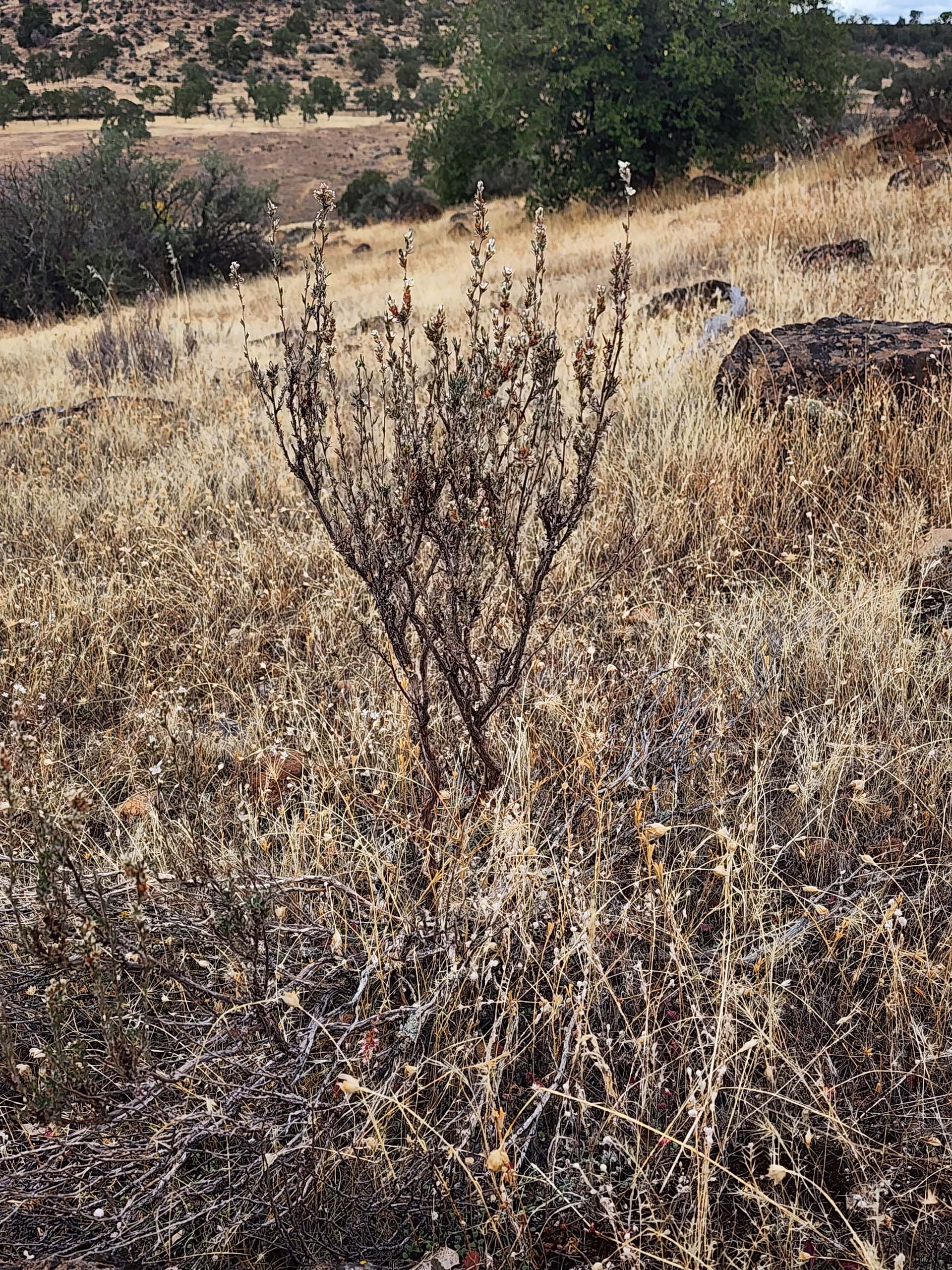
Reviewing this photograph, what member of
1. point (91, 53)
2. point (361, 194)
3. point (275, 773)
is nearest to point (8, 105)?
point (91, 53)

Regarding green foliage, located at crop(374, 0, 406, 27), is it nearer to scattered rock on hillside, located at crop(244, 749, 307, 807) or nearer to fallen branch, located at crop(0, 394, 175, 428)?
fallen branch, located at crop(0, 394, 175, 428)

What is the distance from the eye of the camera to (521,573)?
329 cm

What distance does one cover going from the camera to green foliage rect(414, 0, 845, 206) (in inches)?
528

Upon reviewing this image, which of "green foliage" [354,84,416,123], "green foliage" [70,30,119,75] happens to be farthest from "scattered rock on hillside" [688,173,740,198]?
"green foliage" [70,30,119,75]

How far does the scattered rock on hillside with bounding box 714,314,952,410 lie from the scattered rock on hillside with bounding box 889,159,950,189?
4.97 meters

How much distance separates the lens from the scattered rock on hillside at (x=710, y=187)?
43.3 feet

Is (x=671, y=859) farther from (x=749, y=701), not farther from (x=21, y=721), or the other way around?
(x=21, y=721)

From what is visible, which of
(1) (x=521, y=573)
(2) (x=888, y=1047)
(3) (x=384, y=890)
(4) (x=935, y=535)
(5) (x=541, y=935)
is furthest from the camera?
(1) (x=521, y=573)

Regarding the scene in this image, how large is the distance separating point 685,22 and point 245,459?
1295 cm

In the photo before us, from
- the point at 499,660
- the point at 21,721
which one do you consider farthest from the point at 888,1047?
the point at 21,721

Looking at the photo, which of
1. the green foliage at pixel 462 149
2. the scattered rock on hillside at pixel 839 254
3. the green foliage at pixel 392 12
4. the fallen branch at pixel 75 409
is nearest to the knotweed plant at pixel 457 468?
the fallen branch at pixel 75 409

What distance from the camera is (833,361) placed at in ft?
13.4

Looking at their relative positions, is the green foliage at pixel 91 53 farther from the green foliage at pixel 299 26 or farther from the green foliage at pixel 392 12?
the green foliage at pixel 392 12

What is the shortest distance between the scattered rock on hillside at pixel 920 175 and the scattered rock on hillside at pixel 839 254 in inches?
92.4
